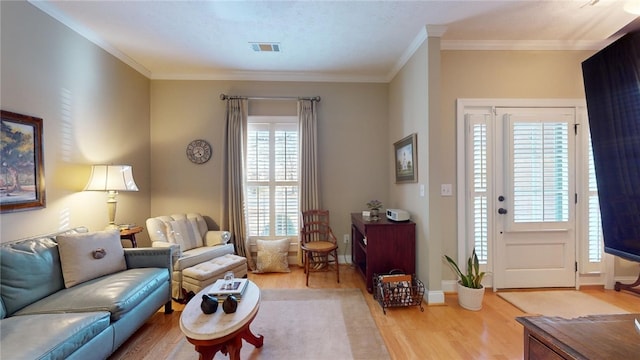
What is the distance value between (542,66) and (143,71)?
16.3ft

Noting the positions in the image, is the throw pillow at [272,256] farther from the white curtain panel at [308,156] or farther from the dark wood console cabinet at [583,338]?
the dark wood console cabinet at [583,338]

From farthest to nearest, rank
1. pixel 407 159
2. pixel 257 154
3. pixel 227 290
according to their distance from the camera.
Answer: pixel 257 154 → pixel 407 159 → pixel 227 290

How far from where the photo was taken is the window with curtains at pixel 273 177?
13.1 feet

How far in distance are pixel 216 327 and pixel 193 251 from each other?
70.5 inches

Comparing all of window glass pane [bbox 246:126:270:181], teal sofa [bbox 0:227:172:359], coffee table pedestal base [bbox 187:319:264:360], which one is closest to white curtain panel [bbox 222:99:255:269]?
window glass pane [bbox 246:126:270:181]

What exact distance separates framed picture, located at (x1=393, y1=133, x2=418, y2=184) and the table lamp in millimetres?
3083

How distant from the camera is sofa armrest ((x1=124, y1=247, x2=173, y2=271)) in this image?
2.45 m

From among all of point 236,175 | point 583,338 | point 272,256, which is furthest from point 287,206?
point 583,338

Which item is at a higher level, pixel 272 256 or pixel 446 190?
pixel 446 190

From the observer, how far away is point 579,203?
9.74 ft

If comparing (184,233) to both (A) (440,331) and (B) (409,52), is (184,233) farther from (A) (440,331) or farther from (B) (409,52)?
(B) (409,52)

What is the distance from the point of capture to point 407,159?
3.22m

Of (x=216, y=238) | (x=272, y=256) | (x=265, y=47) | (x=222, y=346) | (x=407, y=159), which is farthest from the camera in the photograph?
(x=272, y=256)

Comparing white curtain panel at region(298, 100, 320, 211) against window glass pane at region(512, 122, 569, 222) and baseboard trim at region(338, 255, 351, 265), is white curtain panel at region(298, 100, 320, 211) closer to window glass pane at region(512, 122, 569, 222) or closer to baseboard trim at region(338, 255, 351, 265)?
baseboard trim at region(338, 255, 351, 265)
